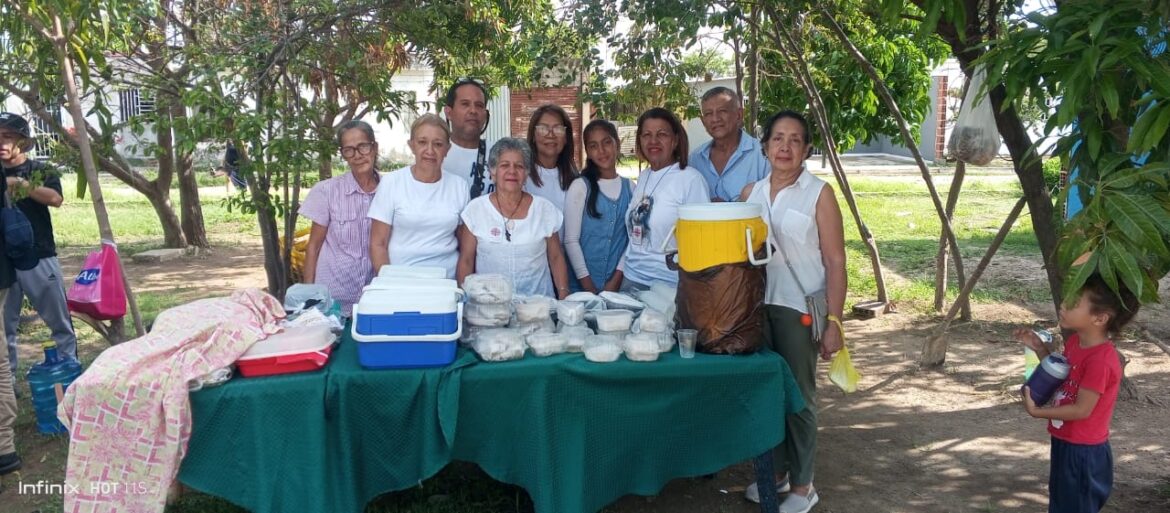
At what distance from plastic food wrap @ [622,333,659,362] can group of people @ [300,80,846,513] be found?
58 centimetres

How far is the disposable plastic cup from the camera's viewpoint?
3.10 metres

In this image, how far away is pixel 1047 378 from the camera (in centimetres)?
283

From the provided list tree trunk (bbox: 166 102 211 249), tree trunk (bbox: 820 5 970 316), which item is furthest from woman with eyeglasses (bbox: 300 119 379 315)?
tree trunk (bbox: 166 102 211 249)

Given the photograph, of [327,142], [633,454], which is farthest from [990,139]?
[327,142]

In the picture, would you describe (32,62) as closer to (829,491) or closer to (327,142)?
(327,142)

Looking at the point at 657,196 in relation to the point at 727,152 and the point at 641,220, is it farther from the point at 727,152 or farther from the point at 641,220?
the point at 727,152

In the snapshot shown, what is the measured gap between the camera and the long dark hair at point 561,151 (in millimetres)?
4125

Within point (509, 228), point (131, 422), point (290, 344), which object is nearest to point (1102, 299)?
point (509, 228)

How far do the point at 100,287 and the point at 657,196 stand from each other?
2771 mm

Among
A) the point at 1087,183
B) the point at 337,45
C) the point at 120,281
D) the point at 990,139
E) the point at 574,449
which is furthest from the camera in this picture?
the point at 990,139

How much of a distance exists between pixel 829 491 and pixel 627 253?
1366 mm

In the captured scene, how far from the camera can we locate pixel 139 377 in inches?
110

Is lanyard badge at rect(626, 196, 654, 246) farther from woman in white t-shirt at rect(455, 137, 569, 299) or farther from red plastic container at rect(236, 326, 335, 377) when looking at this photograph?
red plastic container at rect(236, 326, 335, 377)

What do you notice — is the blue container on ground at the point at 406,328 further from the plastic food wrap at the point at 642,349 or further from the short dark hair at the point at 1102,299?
the short dark hair at the point at 1102,299
